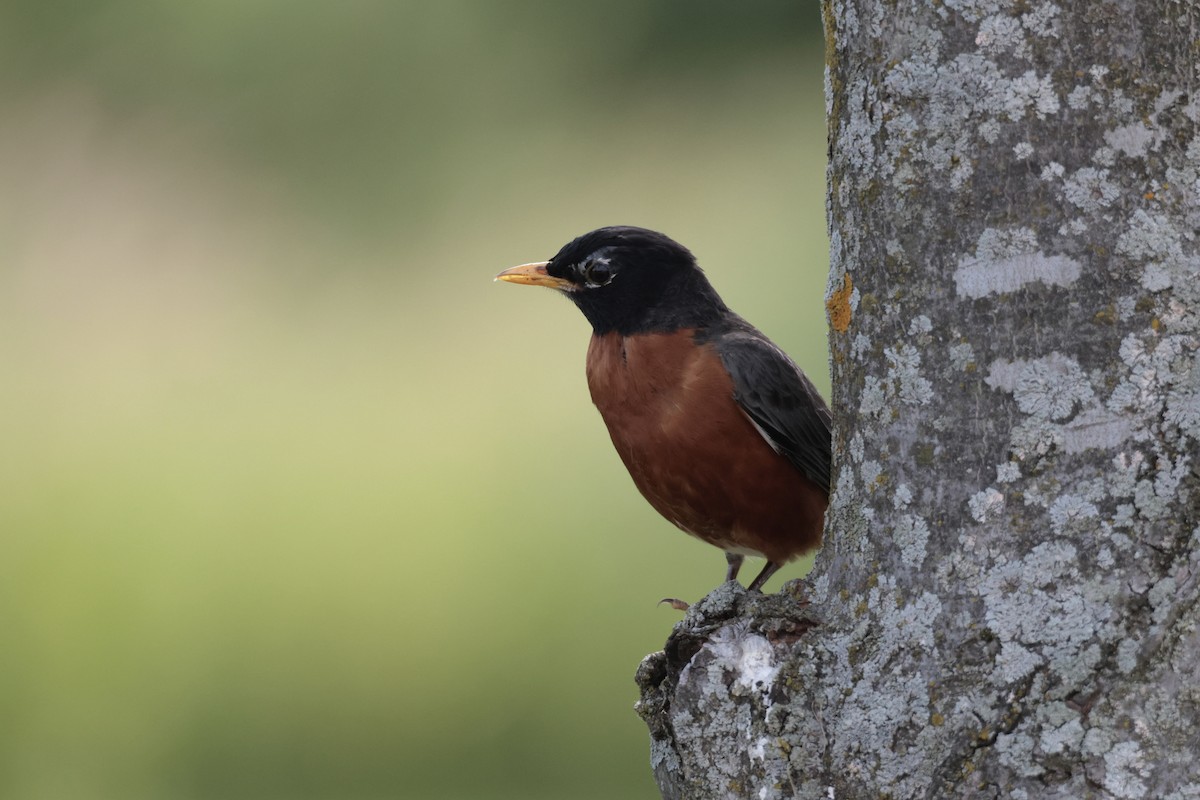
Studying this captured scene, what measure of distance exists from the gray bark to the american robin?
1.54m

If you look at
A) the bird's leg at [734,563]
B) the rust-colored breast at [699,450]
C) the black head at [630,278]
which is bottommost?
the bird's leg at [734,563]

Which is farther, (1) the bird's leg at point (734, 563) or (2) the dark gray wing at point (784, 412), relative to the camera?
(1) the bird's leg at point (734, 563)

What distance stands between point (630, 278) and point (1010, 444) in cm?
231

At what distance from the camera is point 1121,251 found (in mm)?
2336

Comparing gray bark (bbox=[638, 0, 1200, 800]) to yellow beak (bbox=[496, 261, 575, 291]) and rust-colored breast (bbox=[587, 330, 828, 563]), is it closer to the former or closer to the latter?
rust-colored breast (bbox=[587, 330, 828, 563])

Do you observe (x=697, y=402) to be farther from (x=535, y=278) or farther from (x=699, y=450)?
(x=535, y=278)

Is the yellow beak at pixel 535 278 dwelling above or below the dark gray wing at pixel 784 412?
above

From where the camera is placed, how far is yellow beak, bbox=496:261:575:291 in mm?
4605

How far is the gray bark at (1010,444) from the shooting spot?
226 centimetres

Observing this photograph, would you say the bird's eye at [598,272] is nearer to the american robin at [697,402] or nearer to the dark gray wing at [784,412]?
the american robin at [697,402]

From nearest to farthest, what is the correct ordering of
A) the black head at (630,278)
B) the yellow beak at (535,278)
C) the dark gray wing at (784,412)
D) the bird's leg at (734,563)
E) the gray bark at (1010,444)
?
the gray bark at (1010,444) → the dark gray wing at (784,412) → the black head at (630,278) → the yellow beak at (535,278) → the bird's leg at (734,563)

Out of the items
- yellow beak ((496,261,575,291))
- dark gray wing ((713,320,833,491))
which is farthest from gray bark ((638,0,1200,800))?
yellow beak ((496,261,575,291))

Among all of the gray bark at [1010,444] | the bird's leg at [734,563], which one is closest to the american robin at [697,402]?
the bird's leg at [734,563]

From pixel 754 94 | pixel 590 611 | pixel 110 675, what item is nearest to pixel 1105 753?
pixel 590 611
